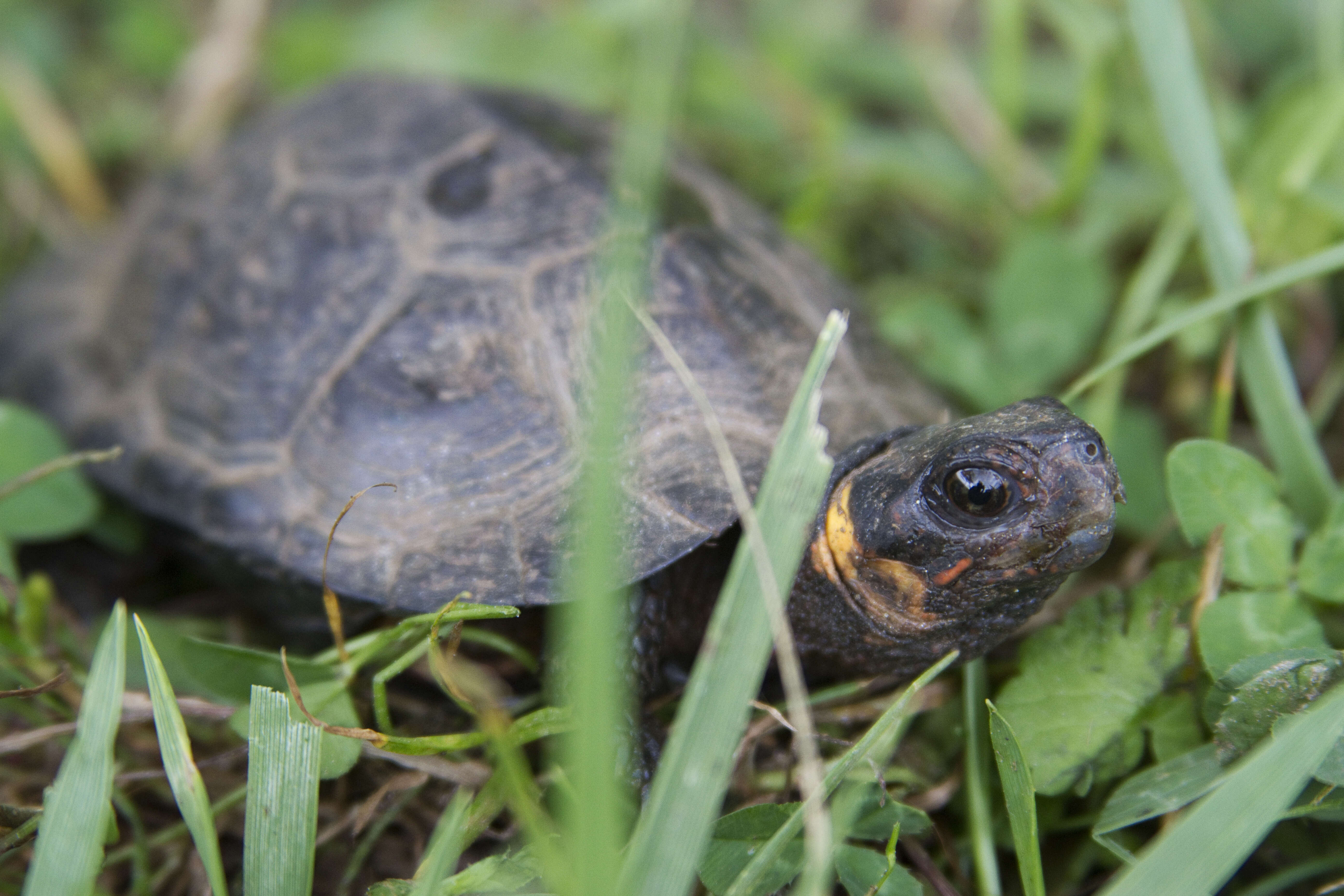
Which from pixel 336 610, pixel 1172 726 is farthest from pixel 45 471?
pixel 1172 726

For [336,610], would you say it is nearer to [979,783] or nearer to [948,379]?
[979,783]

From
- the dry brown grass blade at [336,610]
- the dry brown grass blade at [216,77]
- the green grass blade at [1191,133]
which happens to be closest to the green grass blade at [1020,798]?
the dry brown grass blade at [336,610]

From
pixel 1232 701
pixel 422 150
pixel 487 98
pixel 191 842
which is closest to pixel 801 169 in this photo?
pixel 487 98

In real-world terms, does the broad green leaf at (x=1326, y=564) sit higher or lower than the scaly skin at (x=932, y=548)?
higher

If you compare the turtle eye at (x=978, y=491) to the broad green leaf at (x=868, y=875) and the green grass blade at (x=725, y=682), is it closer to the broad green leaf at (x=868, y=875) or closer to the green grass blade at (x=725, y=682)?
the green grass blade at (x=725, y=682)

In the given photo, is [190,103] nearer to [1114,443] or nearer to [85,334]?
[85,334]

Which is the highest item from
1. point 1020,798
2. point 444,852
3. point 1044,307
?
point 1044,307

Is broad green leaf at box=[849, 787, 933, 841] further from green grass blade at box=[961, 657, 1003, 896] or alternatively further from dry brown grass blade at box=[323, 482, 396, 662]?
dry brown grass blade at box=[323, 482, 396, 662]

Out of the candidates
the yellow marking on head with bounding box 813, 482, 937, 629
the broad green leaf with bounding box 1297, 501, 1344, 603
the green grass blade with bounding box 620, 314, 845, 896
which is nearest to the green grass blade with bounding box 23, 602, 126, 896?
the green grass blade with bounding box 620, 314, 845, 896
